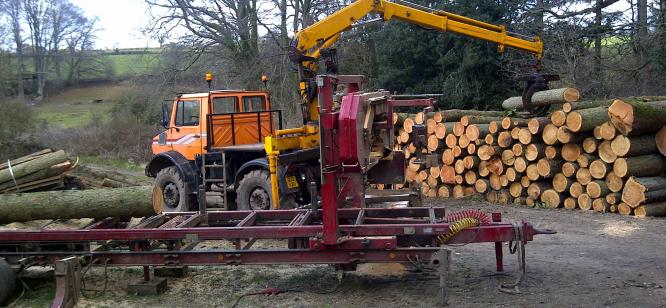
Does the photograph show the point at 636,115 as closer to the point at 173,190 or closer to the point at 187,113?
the point at 187,113

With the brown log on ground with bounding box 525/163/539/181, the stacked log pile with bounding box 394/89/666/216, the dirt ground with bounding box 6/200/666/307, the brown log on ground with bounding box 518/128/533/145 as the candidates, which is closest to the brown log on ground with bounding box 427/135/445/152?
the stacked log pile with bounding box 394/89/666/216

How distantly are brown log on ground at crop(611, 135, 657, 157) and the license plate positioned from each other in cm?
533

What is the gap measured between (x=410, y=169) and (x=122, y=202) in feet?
25.8

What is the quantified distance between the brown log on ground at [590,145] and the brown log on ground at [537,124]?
779 millimetres

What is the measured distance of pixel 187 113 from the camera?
453 inches

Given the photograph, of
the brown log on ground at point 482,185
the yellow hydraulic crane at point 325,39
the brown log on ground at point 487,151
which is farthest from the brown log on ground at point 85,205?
the brown log on ground at point 482,185

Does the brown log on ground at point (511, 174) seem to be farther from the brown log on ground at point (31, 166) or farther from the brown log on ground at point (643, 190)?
the brown log on ground at point (31, 166)

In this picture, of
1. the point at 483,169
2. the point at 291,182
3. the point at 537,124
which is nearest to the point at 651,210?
the point at 537,124

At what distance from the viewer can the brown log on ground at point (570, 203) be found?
1124 cm

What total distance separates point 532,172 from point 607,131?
1633 millimetres

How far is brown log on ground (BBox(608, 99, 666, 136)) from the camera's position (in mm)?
9867

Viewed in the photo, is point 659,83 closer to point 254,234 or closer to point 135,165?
point 254,234

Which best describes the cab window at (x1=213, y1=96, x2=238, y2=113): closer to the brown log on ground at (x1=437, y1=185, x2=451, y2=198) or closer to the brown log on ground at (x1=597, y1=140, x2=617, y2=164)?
the brown log on ground at (x1=437, y1=185, x2=451, y2=198)

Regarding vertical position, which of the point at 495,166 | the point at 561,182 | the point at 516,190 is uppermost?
the point at 495,166
